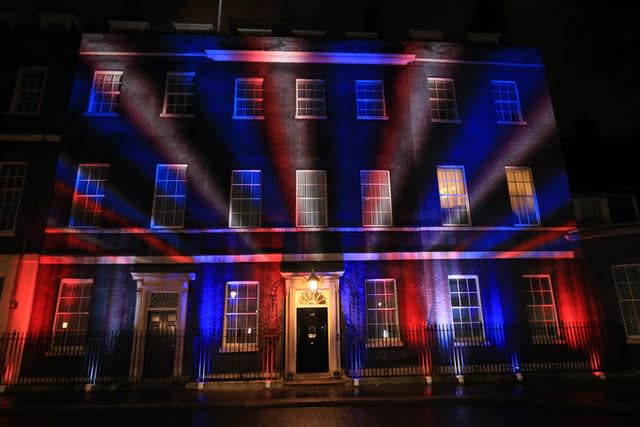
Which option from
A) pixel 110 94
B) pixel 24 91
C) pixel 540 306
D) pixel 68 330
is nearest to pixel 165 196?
pixel 110 94

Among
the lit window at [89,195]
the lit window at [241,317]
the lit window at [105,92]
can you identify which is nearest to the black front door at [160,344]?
the lit window at [241,317]

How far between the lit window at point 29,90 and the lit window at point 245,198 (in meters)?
9.03

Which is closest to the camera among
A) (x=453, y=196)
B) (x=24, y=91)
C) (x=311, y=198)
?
(x=311, y=198)

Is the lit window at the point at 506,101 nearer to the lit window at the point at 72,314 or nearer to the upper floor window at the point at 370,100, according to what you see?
the upper floor window at the point at 370,100

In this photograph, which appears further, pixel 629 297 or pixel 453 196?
pixel 453 196

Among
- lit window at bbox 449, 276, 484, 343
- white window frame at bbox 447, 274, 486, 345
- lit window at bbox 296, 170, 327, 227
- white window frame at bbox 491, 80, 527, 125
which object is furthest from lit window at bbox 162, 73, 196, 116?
white window frame at bbox 491, 80, 527, 125

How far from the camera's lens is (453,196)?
1591cm

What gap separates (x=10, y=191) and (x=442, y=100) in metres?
18.5

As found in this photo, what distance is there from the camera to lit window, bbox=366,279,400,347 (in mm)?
14117

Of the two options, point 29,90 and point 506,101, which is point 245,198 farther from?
point 506,101

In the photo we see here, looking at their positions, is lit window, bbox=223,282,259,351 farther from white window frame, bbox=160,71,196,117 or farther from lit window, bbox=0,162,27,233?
lit window, bbox=0,162,27,233

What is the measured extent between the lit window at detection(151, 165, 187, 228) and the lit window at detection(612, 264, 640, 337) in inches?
680

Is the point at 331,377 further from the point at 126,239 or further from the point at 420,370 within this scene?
the point at 126,239

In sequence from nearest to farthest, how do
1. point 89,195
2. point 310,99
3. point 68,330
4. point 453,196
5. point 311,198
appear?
point 68,330, point 89,195, point 311,198, point 453,196, point 310,99
